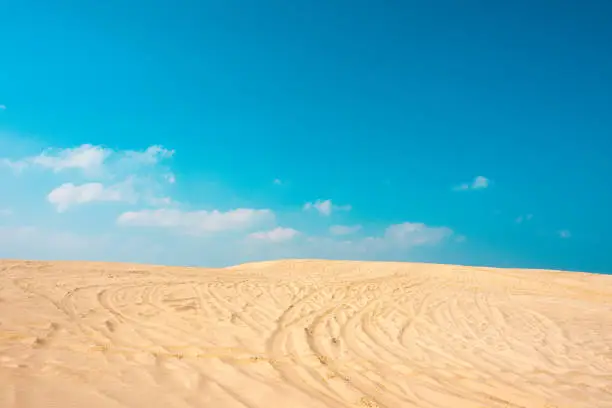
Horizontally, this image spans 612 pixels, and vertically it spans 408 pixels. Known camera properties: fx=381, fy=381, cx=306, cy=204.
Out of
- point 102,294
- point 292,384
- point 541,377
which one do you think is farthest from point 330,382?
point 102,294

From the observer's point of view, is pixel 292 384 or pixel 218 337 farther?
pixel 218 337

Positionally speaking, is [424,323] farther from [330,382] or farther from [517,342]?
[330,382]

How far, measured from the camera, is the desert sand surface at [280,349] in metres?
3.84

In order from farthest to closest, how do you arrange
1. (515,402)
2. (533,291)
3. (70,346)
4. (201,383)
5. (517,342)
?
(533,291) → (517,342) → (70,346) → (515,402) → (201,383)

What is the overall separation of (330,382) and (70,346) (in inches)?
129

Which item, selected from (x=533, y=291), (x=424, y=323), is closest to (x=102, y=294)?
(x=424, y=323)

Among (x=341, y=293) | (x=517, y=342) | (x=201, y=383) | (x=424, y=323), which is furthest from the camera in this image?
(x=341, y=293)

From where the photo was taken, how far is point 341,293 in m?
12.1

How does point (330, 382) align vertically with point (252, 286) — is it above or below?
A: below

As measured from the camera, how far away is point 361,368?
5.02 meters

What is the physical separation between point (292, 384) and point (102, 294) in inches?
261

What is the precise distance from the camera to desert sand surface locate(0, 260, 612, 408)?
151 inches

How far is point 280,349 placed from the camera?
18.4 feet

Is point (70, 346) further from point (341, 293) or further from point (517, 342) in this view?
point (341, 293)
